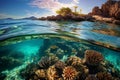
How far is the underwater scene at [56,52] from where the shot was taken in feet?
27.1

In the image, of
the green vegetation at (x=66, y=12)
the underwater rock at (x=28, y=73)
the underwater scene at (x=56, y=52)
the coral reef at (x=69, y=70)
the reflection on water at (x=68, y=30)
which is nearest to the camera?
the coral reef at (x=69, y=70)

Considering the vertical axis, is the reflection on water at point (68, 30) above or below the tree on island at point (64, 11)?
below

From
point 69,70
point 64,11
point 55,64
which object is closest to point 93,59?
point 69,70

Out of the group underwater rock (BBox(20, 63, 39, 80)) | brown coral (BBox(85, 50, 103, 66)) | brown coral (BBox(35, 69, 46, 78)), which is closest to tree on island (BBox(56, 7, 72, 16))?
brown coral (BBox(85, 50, 103, 66))

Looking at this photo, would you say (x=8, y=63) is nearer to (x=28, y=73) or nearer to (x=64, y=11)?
(x=28, y=73)

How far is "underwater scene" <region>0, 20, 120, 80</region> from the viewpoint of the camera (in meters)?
8.26

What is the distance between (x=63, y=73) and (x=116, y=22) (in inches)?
472

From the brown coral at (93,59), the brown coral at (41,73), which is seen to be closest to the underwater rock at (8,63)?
the brown coral at (41,73)

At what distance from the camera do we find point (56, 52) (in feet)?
38.3

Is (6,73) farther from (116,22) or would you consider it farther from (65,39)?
(116,22)

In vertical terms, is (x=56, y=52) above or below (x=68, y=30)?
below

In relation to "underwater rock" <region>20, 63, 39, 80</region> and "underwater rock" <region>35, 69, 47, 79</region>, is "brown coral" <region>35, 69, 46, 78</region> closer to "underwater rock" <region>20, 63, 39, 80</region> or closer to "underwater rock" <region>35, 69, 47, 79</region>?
"underwater rock" <region>35, 69, 47, 79</region>

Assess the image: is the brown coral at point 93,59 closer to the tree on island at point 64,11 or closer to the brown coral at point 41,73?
the brown coral at point 41,73

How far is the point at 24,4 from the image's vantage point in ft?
43.0
